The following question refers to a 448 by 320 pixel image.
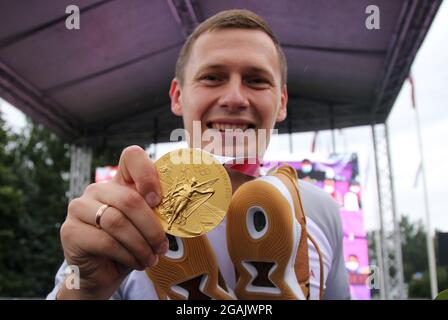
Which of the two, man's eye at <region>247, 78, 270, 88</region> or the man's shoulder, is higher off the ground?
man's eye at <region>247, 78, 270, 88</region>

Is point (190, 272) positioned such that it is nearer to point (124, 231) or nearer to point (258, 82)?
point (124, 231)

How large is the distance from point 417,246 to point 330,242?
2139 millimetres

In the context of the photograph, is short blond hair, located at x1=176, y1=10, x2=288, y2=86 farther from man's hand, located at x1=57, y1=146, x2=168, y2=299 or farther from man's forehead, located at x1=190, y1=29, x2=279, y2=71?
man's hand, located at x1=57, y1=146, x2=168, y2=299

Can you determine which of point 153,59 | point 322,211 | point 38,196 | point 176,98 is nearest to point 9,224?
point 38,196

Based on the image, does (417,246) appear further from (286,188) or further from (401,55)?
(286,188)

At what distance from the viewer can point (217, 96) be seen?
1.54 ft

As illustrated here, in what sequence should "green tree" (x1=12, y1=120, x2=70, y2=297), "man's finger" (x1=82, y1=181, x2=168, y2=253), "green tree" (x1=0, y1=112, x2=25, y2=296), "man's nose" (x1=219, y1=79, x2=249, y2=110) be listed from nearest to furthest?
"man's finger" (x1=82, y1=181, x2=168, y2=253) < "man's nose" (x1=219, y1=79, x2=249, y2=110) < "green tree" (x1=12, y1=120, x2=70, y2=297) < "green tree" (x1=0, y1=112, x2=25, y2=296)

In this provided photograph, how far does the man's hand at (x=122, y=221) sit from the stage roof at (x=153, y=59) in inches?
12.5

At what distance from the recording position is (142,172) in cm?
34

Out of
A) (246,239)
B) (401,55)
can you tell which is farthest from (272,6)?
(246,239)

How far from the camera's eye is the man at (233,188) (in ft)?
1.12

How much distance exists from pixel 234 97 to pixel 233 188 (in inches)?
4.4

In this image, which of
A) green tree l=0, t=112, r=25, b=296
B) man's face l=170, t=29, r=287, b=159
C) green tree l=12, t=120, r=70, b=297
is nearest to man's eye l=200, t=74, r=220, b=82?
man's face l=170, t=29, r=287, b=159

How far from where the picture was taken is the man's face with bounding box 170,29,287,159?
0.47m
